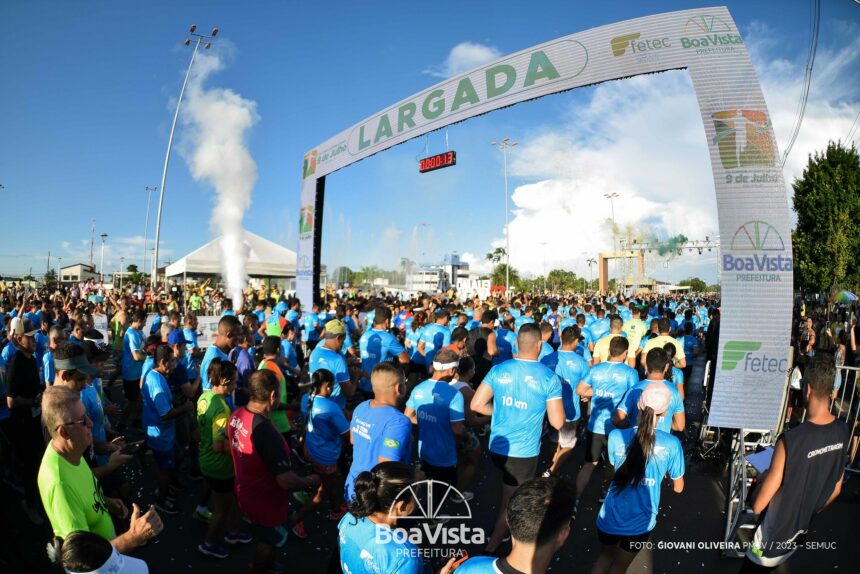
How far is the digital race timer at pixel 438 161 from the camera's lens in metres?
12.9

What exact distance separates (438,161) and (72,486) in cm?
1195

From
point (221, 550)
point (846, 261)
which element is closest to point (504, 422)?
point (221, 550)

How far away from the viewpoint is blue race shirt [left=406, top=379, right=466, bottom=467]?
4348 mm

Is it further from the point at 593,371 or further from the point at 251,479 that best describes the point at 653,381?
the point at 251,479

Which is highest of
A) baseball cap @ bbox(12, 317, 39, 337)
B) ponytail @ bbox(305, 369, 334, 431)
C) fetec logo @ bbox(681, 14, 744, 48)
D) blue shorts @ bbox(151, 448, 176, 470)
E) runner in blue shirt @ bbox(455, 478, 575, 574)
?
fetec logo @ bbox(681, 14, 744, 48)

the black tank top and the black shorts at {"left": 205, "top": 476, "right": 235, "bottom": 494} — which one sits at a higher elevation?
the black tank top

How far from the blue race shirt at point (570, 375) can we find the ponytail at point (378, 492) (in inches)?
160

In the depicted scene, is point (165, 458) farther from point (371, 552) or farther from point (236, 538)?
point (371, 552)

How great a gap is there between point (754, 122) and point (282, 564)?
723 cm

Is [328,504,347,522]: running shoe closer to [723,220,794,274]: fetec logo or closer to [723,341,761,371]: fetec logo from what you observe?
[723,341,761,371]: fetec logo

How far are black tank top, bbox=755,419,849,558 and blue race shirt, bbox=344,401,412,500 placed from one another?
2349mm

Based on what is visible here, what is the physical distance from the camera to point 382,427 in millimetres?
3309

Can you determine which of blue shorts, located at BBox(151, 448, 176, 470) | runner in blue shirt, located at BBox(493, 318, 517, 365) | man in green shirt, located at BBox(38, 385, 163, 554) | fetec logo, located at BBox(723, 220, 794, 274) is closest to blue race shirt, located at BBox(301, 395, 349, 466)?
blue shorts, located at BBox(151, 448, 176, 470)

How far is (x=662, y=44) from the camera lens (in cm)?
732
